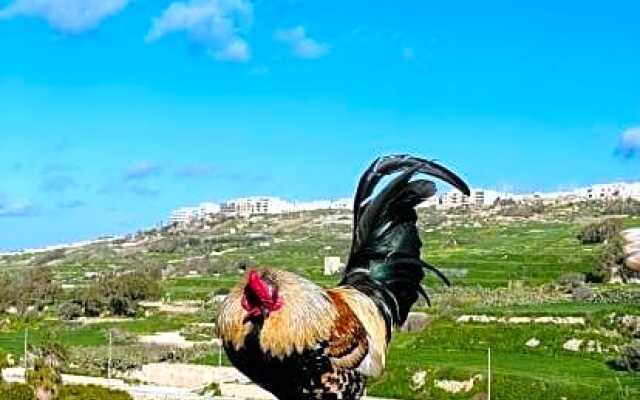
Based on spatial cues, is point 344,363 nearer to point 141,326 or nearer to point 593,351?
point 593,351

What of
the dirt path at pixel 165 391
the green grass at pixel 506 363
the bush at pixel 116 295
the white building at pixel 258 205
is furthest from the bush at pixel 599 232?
the white building at pixel 258 205

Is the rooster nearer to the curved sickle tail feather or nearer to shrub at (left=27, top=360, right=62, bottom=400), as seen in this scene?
the curved sickle tail feather

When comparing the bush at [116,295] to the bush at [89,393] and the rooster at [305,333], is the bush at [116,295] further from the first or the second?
the rooster at [305,333]

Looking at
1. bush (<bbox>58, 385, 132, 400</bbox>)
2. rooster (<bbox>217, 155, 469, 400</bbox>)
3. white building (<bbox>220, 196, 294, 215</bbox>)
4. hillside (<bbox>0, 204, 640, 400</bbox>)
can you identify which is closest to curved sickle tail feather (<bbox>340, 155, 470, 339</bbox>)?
rooster (<bbox>217, 155, 469, 400</bbox>)

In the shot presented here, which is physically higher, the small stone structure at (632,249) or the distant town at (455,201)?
the distant town at (455,201)

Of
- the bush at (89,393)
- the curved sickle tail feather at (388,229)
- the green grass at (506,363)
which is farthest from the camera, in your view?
the green grass at (506,363)

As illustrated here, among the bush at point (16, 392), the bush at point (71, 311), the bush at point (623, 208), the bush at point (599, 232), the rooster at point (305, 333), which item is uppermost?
the bush at point (623, 208)

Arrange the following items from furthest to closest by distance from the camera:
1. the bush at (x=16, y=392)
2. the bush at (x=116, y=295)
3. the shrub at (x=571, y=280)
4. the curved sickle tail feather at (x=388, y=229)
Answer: the bush at (x=116, y=295) < the shrub at (x=571, y=280) < the bush at (x=16, y=392) < the curved sickle tail feather at (x=388, y=229)

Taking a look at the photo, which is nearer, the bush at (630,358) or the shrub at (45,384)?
the shrub at (45,384)
